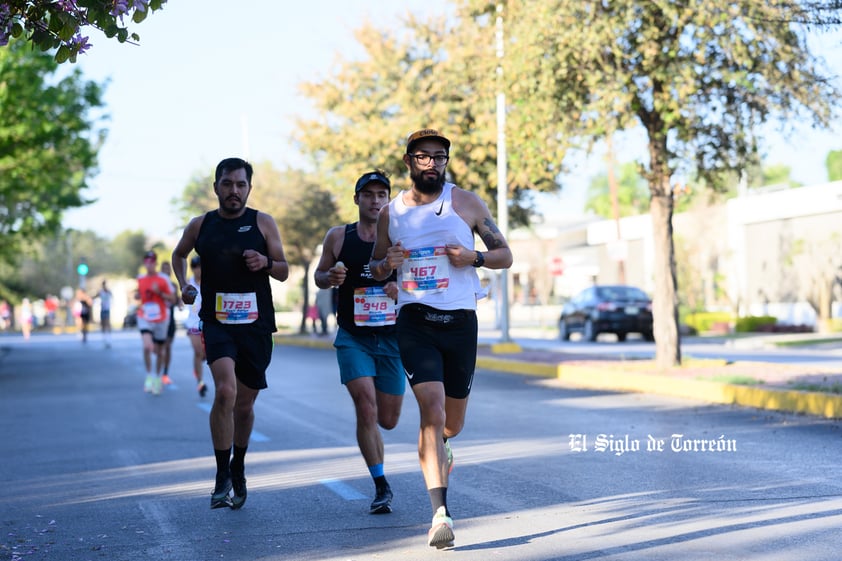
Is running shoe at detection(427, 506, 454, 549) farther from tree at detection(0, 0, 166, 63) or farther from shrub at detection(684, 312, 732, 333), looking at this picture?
shrub at detection(684, 312, 732, 333)

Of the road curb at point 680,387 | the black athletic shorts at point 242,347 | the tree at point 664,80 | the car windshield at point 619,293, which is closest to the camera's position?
the black athletic shorts at point 242,347

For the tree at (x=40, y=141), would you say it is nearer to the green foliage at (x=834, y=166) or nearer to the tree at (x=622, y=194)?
the tree at (x=622, y=194)

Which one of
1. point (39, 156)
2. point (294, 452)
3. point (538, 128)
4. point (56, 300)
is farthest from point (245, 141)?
point (56, 300)

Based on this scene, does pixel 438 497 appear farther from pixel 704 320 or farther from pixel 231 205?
pixel 704 320

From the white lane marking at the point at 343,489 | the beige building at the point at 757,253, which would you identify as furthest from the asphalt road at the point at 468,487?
the beige building at the point at 757,253

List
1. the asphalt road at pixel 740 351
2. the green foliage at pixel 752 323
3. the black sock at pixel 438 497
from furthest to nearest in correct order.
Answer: the green foliage at pixel 752 323, the asphalt road at pixel 740 351, the black sock at pixel 438 497

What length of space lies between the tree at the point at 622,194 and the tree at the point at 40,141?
77309 millimetres

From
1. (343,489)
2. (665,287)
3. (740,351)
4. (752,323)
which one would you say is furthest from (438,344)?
(752,323)

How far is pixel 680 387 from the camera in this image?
16.0 meters

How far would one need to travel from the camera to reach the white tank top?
6531 millimetres

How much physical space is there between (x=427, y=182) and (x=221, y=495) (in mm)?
2542

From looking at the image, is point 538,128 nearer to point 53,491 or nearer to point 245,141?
point 53,491

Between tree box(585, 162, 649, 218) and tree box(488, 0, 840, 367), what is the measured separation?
89.2m

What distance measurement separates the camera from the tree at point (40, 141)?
28094 millimetres
